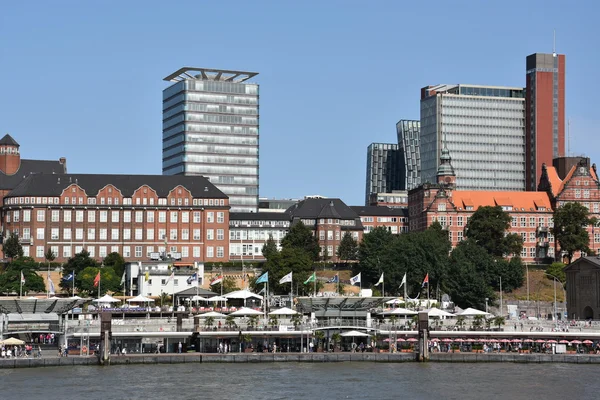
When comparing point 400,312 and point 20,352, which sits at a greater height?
point 400,312

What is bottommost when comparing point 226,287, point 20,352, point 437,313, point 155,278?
point 20,352

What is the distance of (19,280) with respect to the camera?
586 ft

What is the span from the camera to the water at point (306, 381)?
9731 cm

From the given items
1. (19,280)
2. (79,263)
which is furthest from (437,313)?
(79,263)

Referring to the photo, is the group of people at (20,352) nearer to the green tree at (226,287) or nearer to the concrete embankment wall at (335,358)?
the concrete embankment wall at (335,358)

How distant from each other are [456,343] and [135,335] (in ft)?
110

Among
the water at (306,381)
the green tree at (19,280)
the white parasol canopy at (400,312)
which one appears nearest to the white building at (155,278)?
the green tree at (19,280)

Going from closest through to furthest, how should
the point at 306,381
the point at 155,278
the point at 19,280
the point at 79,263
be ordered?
the point at 306,381 < the point at 19,280 < the point at 155,278 < the point at 79,263

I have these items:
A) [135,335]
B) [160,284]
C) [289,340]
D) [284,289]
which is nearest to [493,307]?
[284,289]

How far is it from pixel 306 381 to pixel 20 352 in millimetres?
31931

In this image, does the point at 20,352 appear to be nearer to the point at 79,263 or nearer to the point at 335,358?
the point at 335,358

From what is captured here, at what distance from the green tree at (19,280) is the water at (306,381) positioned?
64294mm

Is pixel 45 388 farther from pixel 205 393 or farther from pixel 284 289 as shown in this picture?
pixel 284 289

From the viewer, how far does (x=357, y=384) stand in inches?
4053
